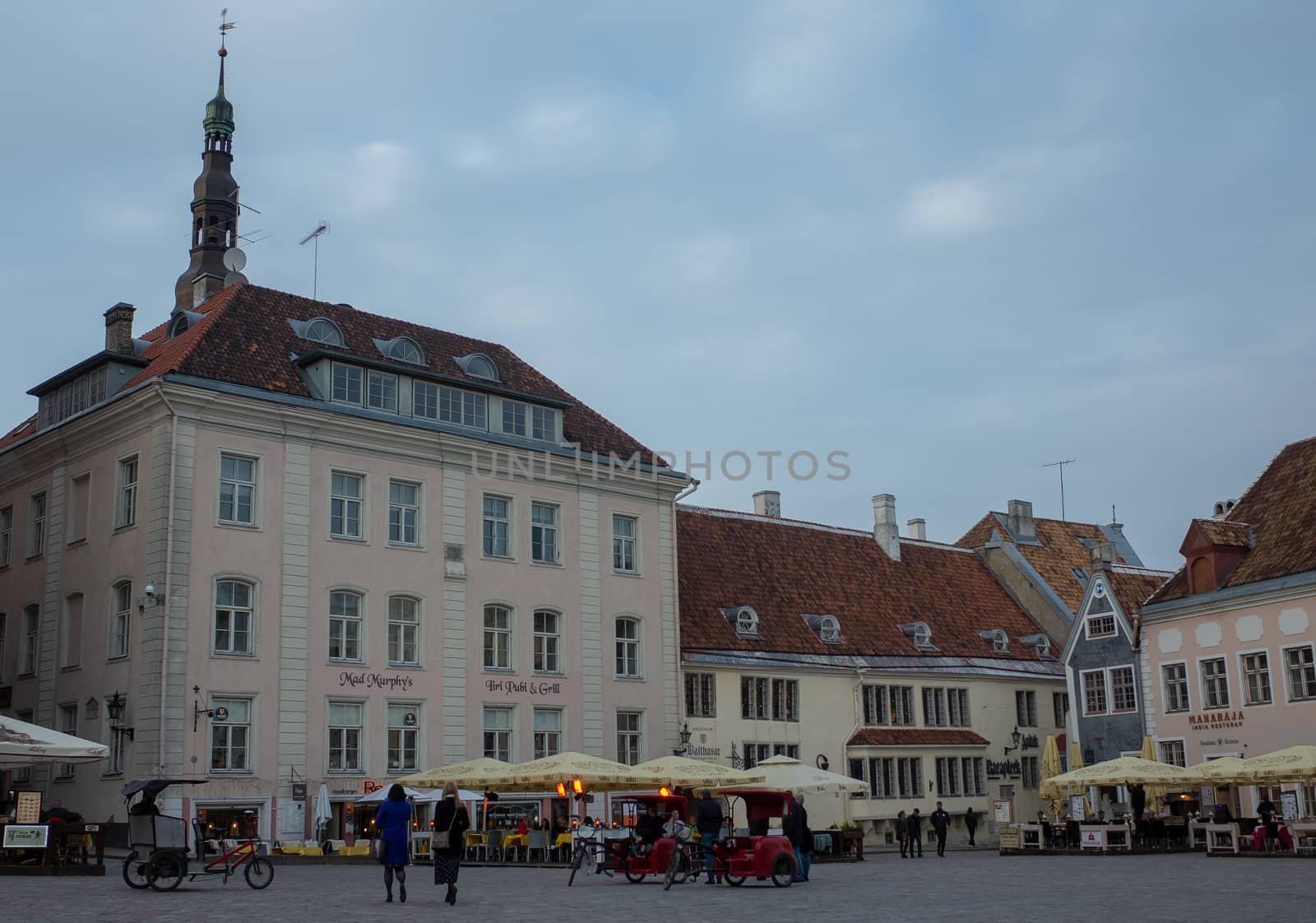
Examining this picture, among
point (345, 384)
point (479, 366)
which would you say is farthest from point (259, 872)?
point (479, 366)

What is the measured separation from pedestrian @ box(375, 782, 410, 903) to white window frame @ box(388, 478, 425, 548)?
18.8m

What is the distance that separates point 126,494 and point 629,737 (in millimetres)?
16134

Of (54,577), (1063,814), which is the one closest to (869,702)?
(1063,814)

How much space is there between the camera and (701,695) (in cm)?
4628

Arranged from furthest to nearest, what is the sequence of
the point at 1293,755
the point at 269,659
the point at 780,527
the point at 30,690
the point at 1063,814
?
the point at 780,527
the point at 1063,814
the point at 30,690
the point at 269,659
the point at 1293,755

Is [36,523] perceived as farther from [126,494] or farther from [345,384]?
[345,384]

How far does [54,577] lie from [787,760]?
20185 millimetres

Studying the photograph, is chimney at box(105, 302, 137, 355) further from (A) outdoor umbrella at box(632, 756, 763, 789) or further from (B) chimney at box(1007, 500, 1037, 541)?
(B) chimney at box(1007, 500, 1037, 541)

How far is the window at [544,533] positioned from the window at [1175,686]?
1930 cm

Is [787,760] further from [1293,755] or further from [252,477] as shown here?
[252,477]

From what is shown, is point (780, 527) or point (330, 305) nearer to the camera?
point (330, 305)

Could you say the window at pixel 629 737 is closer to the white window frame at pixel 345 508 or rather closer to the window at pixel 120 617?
the white window frame at pixel 345 508

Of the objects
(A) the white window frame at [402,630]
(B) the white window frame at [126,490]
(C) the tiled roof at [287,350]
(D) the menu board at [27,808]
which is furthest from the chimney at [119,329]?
(D) the menu board at [27,808]

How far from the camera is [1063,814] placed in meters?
48.7
